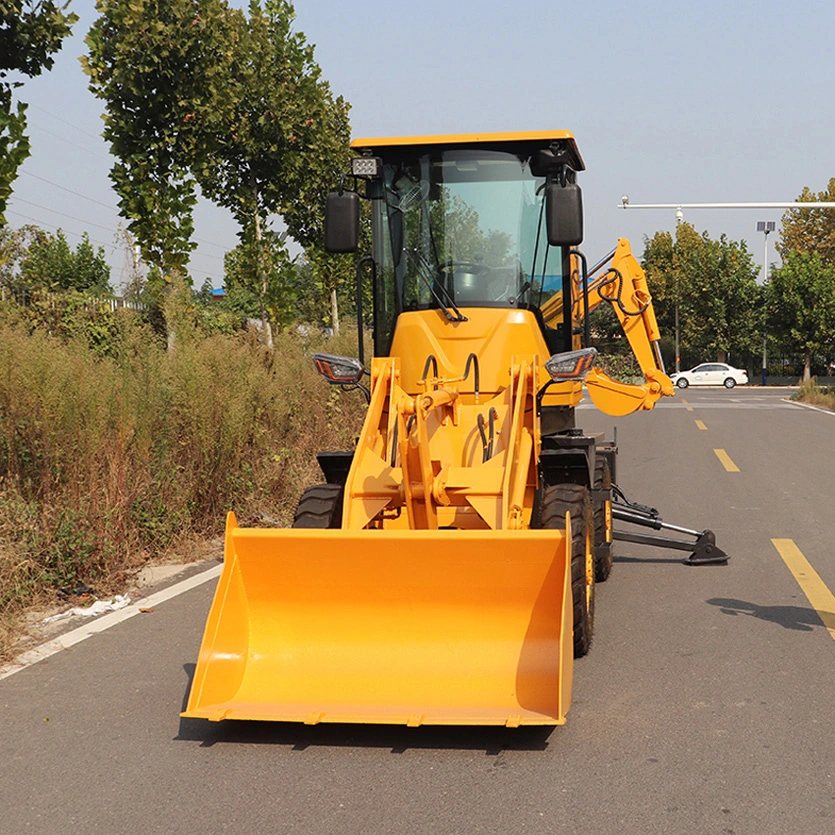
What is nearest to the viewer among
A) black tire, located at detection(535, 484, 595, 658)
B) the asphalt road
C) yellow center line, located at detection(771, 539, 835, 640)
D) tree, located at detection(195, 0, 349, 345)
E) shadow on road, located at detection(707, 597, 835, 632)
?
the asphalt road

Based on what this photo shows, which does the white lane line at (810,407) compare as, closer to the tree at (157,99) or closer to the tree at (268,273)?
the tree at (268,273)

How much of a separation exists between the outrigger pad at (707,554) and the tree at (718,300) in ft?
192

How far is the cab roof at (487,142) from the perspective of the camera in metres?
6.95

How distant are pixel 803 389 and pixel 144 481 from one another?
34527 millimetres

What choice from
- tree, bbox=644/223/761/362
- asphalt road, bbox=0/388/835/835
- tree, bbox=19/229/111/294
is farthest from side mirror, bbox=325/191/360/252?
tree, bbox=644/223/761/362

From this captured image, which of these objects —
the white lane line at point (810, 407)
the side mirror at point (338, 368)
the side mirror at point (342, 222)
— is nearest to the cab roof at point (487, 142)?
the side mirror at point (342, 222)

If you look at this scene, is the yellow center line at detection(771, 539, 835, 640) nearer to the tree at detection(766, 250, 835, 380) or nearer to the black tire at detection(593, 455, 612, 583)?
the black tire at detection(593, 455, 612, 583)

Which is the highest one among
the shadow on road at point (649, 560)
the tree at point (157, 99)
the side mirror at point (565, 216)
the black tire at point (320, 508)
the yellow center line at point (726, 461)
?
the tree at point (157, 99)

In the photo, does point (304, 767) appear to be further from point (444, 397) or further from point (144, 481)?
point (144, 481)

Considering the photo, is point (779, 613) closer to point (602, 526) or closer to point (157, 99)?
point (602, 526)

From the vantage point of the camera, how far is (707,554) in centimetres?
854

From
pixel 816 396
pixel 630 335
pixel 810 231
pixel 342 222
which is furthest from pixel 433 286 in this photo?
pixel 810 231

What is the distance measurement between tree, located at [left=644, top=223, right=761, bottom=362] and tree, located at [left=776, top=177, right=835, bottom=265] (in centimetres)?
521

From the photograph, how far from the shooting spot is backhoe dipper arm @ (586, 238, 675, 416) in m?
10.0
